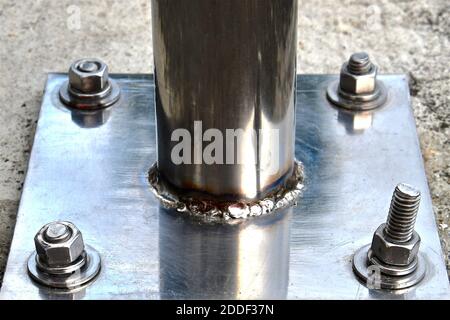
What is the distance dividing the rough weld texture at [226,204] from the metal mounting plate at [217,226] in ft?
0.03

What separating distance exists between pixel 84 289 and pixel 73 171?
206mm

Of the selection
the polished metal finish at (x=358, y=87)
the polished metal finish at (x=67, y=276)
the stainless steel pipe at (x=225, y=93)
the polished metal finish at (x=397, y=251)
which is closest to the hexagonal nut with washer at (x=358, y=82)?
the polished metal finish at (x=358, y=87)

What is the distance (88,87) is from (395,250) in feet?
1.58

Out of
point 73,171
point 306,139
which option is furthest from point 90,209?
point 306,139

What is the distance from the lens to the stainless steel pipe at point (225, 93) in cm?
100

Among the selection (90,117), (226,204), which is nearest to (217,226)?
(226,204)

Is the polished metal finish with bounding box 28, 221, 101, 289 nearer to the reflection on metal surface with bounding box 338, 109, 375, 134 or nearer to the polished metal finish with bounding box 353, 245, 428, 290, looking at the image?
the polished metal finish with bounding box 353, 245, 428, 290

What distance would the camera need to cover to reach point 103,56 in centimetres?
144

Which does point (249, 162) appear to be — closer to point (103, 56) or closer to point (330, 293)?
point (330, 293)

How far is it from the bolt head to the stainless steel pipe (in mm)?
201

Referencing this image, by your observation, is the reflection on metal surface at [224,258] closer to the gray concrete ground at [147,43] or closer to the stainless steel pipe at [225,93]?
the stainless steel pipe at [225,93]
